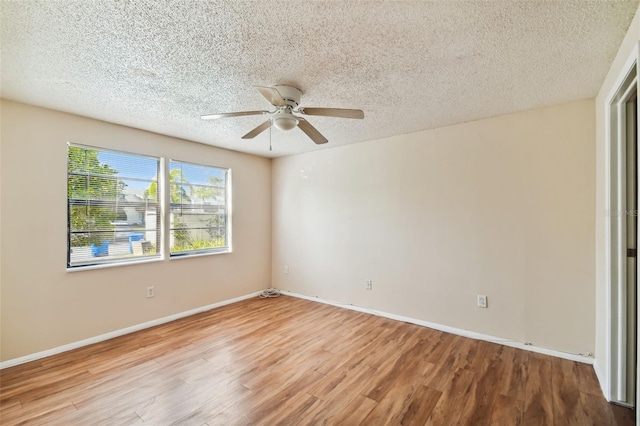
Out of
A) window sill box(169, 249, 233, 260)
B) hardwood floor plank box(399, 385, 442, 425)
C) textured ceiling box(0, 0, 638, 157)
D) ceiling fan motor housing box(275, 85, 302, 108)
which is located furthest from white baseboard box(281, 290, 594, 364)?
ceiling fan motor housing box(275, 85, 302, 108)

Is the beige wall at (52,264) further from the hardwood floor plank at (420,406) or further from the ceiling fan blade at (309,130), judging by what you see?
the hardwood floor plank at (420,406)

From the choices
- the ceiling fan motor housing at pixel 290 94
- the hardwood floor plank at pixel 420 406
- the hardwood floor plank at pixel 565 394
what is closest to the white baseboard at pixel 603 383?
the hardwood floor plank at pixel 565 394

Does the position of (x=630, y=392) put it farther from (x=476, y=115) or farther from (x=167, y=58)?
(x=167, y=58)

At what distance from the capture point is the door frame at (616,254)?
1.87 metres

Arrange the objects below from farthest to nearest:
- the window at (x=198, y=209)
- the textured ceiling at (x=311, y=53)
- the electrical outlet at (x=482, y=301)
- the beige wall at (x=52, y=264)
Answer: the window at (x=198, y=209), the electrical outlet at (x=482, y=301), the beige wall at (x=52, y=264), the textured ceiling at (x=311, y=53)

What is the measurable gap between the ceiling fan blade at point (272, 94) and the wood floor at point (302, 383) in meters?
2.21

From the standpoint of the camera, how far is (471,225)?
3035mm

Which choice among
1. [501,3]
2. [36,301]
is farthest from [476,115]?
[36,301]

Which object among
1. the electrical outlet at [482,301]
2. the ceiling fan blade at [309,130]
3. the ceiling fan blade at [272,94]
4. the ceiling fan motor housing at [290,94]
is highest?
the ceiling fan motor housing at [290,94]

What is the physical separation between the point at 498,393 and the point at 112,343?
3652mm

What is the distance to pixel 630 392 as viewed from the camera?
189cm

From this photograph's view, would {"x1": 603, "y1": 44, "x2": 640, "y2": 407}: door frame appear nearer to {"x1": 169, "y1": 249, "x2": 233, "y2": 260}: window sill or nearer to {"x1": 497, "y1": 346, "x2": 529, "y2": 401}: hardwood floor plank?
{"x1": 497, "y1": 346, "x2": 529, "y2": 401}: hardwood floor plank

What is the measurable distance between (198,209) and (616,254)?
174 inches

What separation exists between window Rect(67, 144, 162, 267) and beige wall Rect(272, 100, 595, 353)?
2275mm
